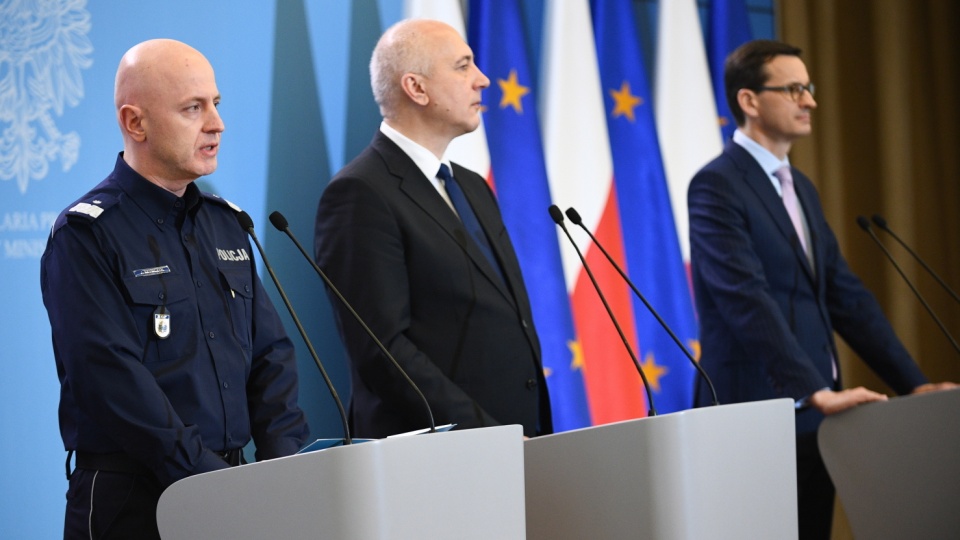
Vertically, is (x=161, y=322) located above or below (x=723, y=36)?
below

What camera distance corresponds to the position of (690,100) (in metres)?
4.70

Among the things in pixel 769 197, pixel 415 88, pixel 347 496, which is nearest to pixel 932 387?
pixel 769 197

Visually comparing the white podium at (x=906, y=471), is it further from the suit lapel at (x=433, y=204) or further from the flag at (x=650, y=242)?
the flag at (x=650, y=242)

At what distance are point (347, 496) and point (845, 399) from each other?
162cm

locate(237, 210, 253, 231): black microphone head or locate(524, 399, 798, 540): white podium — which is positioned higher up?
locate(237, 210, 253, 231): black microphone head

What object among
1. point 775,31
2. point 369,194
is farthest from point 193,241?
point 775,31

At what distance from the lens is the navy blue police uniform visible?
2.20m

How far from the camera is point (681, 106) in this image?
4695mm

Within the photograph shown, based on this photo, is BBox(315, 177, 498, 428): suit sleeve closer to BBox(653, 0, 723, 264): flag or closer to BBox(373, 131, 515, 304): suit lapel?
BBox(373, 131, 515, 304): suit lapel

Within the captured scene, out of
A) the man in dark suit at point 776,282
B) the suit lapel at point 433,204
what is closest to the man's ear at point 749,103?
the man in dark suit at point 776,282

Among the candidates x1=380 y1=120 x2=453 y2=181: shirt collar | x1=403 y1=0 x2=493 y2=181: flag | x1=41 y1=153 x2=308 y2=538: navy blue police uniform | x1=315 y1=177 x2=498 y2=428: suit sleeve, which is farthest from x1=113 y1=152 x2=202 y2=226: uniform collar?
x1=403 y1=0 x2=493 y2=181: flag

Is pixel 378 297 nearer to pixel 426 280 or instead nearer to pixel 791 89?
pixel 426 280

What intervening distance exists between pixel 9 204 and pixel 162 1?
2.65 feet

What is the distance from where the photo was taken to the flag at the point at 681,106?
15.4 ft
